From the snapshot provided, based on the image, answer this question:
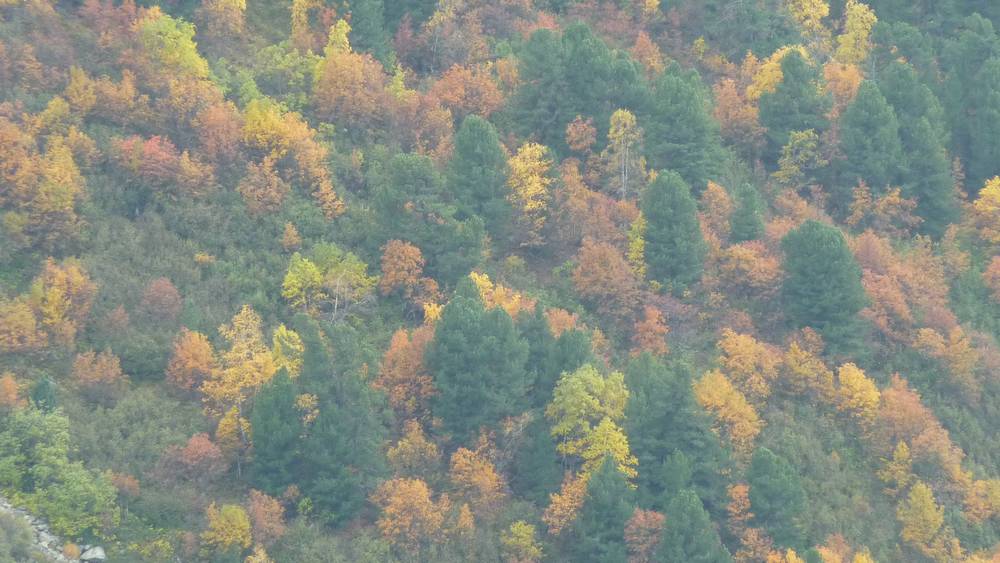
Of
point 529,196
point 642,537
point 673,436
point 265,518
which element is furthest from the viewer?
point 529,196

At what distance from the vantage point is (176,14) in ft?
317

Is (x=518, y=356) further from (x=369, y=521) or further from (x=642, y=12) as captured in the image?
(x=642, y=12)

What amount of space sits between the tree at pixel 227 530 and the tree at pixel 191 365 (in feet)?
26.7

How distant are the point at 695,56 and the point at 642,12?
5.12 meters

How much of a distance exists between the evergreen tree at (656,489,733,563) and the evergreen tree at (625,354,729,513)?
135 inches

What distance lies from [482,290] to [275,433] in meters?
15.2

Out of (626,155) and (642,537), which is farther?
(626,155)

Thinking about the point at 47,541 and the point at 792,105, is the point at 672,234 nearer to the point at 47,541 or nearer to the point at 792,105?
the point at 792,105

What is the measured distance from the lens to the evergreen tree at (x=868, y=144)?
98500mm

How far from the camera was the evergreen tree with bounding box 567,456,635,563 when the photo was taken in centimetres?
7094

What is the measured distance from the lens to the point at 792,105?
9988cm

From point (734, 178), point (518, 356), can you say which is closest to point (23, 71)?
point (518, 356)

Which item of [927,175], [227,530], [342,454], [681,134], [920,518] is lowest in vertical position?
[920,518]

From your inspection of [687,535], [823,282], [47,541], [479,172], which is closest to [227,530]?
[47,541]
